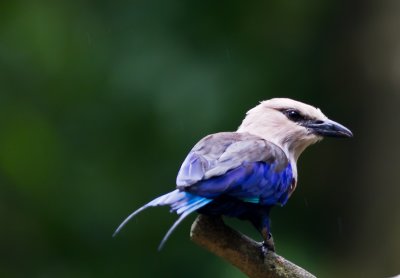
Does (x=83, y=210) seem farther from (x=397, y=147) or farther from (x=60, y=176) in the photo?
(x=397, y=147)

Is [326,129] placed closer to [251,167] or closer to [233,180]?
[251,167]

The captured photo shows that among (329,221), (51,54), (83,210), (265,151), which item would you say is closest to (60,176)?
(83,210)

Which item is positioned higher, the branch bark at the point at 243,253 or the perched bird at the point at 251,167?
the perched bird at the point at 251,167

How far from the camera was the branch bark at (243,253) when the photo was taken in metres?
3.88

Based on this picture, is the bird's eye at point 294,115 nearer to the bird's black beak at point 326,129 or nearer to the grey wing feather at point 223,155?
the bird's black beak at point 326,129

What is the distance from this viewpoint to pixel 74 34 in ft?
27.4

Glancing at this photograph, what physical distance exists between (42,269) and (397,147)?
3.11 meters

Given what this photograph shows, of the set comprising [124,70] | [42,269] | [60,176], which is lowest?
[42,269]

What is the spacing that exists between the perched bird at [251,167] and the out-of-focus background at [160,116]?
3268mm

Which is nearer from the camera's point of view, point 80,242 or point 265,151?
point 265,151

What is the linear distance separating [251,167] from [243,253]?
1.14 feet

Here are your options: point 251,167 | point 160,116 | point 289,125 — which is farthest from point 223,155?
point 160,116

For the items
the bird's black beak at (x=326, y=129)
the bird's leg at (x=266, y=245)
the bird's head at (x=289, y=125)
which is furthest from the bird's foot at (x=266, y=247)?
the bird's black beak at (x=326, y=129)

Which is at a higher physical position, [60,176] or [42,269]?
[60,176]
